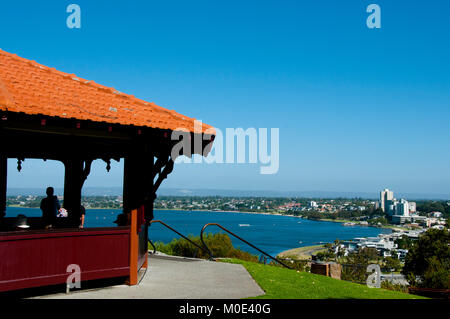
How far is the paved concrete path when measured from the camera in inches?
341

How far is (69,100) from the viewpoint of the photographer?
29.9 ft

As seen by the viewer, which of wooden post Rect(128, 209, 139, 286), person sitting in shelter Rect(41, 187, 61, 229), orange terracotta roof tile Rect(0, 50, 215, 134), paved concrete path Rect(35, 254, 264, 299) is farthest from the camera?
person sitting in shelter Rect(41, 187, 61, 229)

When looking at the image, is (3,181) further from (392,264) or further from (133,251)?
(392,264)

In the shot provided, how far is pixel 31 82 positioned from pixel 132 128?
2358 millimetres

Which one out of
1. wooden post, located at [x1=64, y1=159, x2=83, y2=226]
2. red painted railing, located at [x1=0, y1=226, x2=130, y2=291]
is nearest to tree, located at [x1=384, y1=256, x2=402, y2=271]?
wooden post, located at [x1=64, y1=159, x2=83, y2=226]

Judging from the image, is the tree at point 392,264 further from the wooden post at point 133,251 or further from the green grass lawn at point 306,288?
the wooden post at point 133,251

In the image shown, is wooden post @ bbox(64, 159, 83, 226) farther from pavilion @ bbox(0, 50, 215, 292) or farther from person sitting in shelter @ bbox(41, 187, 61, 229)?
person sitting in shelter @ bbox(41, 187, 61, 229)

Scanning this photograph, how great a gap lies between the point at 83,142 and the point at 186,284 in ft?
12.9

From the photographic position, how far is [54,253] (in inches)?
333

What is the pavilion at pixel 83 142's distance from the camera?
26.3 feet

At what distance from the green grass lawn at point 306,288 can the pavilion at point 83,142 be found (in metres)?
3.00

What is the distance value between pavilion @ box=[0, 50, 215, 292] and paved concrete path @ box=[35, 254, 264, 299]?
0.46m

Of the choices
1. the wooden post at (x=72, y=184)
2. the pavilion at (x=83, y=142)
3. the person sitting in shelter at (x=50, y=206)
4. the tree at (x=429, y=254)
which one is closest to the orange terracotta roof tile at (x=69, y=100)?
the pavilion at (x=83, y=142)

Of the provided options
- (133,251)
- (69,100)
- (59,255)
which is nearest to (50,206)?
(59,255)
